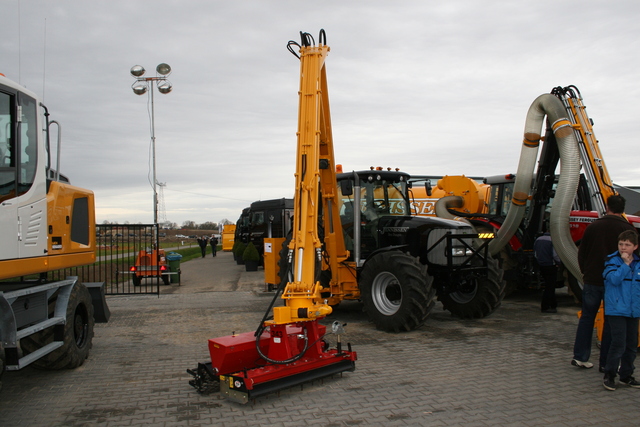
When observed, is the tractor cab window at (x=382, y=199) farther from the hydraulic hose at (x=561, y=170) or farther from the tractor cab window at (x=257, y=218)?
the tractor cab window at (x=257, y=218)

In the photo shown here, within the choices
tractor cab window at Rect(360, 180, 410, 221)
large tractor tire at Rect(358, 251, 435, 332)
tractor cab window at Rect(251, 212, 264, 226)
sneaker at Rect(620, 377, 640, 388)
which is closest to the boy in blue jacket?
sneaker at Rect(620, 377, 640, 388)

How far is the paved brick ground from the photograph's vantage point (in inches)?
180

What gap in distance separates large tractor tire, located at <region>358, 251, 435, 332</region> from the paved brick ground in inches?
9.9

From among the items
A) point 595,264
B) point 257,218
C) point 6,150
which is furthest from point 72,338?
point 257,218

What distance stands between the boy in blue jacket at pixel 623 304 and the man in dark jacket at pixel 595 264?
354 mm

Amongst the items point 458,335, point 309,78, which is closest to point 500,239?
point 458,335

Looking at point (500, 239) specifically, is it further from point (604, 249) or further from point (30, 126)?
point (30, 126)

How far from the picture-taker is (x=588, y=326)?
5.78m

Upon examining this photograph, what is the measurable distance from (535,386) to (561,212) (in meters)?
3.70

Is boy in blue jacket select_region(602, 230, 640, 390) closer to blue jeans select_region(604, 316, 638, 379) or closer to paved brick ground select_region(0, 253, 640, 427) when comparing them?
blue jeans select_region(604, 316, 638, 379)

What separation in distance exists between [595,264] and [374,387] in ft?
8.67

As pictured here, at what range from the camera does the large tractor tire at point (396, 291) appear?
768cm

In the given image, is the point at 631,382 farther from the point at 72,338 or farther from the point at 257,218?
the point at 257,218

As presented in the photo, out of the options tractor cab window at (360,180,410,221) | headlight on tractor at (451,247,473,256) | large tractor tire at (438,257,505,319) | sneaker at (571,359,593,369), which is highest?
tractor cab window at (360,180,410,221)
